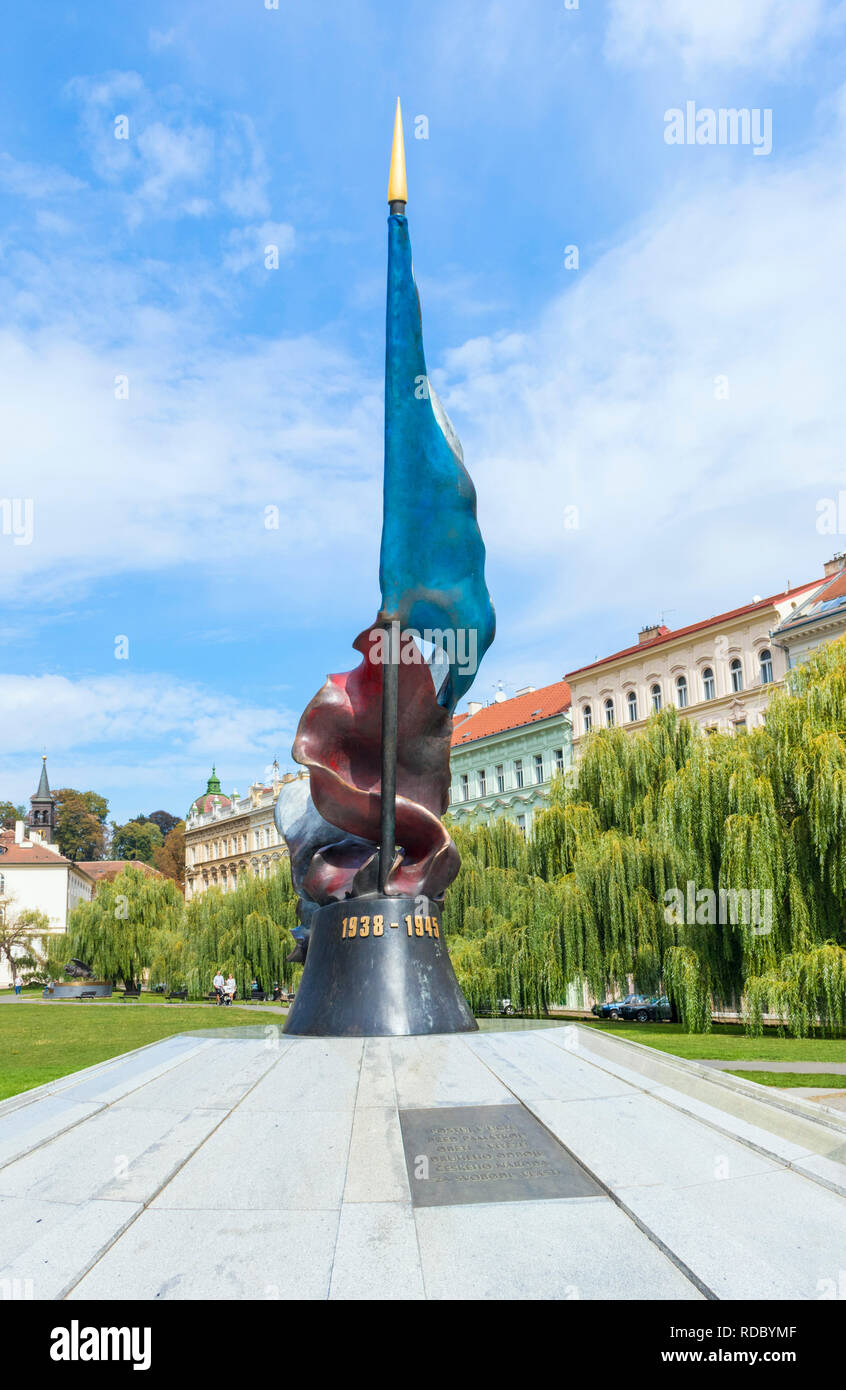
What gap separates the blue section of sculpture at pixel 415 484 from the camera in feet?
29.6

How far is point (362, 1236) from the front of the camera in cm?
372

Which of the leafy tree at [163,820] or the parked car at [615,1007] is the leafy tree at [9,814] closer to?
the leafy tree at [163,820]

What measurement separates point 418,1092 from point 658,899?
15.9 m

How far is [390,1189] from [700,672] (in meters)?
32.9

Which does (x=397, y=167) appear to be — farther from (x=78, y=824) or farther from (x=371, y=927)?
(x=78, y=824)

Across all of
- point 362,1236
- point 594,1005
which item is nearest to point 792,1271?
point 362,1236

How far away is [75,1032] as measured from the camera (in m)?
22.1

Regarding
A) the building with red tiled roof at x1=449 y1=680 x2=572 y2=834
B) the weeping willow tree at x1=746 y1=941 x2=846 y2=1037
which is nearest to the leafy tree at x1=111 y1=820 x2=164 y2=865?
the building with red tiled roof at x1=449 y1=680 x2=572 y2=834

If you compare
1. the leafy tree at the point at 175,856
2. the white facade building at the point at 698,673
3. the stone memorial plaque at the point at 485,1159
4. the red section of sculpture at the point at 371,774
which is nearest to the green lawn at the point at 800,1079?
the red section of sculpture at the point at 371,774

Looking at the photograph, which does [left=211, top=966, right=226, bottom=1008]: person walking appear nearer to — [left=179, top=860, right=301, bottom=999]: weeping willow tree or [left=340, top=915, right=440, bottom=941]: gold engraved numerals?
[left=179, top=860, right=301, bottom=999]: weeping willow tree

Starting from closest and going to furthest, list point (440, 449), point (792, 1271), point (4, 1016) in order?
1. point (792, 1271)
2. point (440, 449)
3. point (4, 1016)

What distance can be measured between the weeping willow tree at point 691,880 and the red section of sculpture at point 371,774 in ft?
28.6

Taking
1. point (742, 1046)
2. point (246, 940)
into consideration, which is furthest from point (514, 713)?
point (742, 1046)

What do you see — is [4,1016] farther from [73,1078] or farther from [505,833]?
[73,1078]
